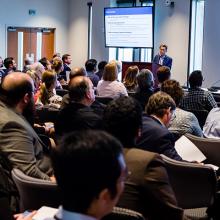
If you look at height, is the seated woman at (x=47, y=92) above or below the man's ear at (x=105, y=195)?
below

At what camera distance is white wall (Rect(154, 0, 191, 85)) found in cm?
1046

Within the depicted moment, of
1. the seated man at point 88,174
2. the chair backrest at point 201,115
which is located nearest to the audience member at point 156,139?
the seated man at point 88,174

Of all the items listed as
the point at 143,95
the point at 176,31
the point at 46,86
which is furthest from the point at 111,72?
the point at 176,31

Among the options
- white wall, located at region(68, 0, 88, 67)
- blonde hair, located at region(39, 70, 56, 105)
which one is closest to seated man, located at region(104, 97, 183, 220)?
blonde hair, located at region(39, 70, 56, 105)

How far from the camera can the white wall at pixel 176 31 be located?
1046 cm

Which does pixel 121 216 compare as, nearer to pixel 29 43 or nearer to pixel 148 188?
pixel 148 188

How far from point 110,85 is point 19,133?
417 centimetres

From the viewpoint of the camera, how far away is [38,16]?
508 inches

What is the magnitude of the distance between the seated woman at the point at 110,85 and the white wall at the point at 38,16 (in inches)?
252

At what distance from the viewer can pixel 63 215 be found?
130 centimetres

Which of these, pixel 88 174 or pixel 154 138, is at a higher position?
pixel 88 174

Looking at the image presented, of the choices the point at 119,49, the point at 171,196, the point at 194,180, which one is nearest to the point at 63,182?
the point at 171,196

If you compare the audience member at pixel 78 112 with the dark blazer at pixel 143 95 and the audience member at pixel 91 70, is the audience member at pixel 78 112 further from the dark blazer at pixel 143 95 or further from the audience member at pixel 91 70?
the audience member at pixel 91 70

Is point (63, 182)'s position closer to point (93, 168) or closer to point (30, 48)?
point (93, 168)
